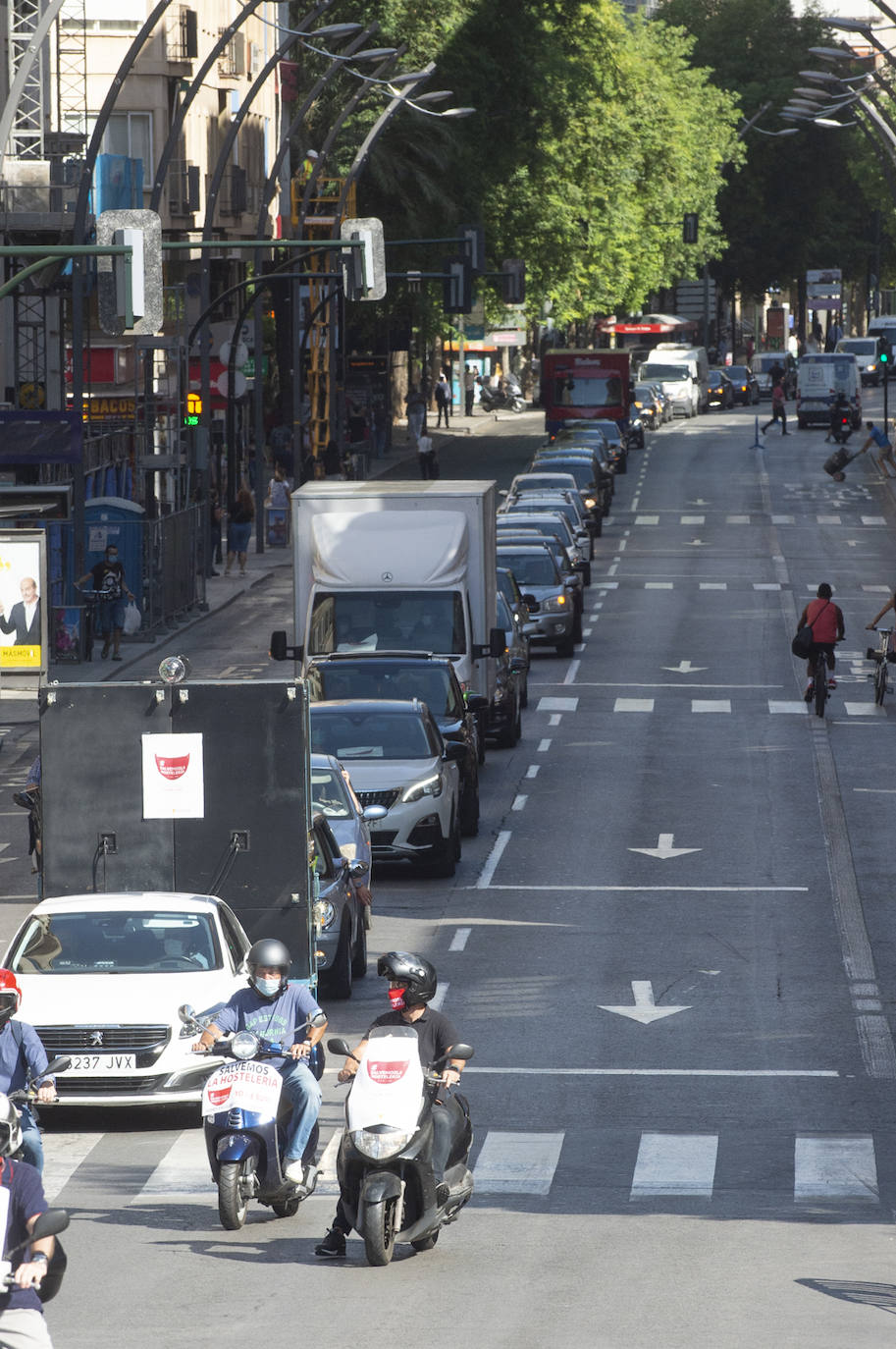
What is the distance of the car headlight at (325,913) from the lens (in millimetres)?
17828

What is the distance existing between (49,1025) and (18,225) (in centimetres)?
3153

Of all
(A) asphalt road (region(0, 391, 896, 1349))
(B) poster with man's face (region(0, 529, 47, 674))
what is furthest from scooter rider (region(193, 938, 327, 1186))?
(B) poster with man's face (region(0, 529, 47, 674))

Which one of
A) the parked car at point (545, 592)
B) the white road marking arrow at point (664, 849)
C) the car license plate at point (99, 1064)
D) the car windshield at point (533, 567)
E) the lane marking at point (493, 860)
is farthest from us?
the car windshield at point (533, 567)

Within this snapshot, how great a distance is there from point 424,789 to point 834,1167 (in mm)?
9452

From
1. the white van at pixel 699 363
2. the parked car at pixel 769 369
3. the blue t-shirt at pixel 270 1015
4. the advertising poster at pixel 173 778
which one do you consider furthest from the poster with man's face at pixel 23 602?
the parked car at pixel 769 369

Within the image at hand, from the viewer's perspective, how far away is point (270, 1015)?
12.7m

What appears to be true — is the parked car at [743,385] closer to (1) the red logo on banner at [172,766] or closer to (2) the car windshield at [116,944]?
(1) the red logo on banner at [172,766]

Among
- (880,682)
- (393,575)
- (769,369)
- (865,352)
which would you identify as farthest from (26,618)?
(865,352)

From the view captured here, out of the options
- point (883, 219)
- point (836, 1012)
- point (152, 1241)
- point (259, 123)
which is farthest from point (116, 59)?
point (883, 219)

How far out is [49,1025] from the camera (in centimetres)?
1463

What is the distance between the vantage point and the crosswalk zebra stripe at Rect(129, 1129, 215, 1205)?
43.2 ft

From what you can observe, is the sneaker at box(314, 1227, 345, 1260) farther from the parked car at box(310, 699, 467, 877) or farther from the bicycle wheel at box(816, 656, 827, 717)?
the bicycle wheel at box(816, 656, 827, 717)

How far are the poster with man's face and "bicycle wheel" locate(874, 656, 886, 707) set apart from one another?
11.6 m

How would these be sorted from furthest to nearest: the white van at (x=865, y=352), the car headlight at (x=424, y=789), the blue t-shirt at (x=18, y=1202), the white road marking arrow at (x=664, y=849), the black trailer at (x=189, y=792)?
1. the white van at (x=865, y=352)
2. the white road marking arrow at (x=664, y=849)
3. the car headlight at (x=424, y=789)
4. the black trailer at (x=189, y=792)
5. the blue t-shirt at (x=18, y=1202)
